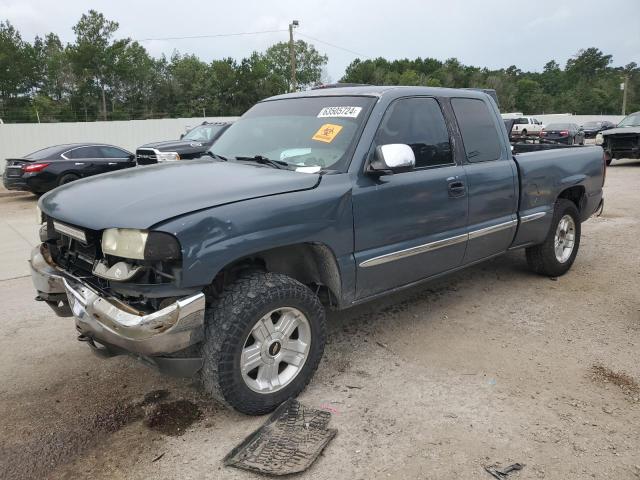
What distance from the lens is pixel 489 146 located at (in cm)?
441

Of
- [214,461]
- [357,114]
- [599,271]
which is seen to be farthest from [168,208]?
[599,271]

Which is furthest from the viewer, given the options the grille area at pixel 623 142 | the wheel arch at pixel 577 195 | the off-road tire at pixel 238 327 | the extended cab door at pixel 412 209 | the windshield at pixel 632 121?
the windshield at pixel 632 121

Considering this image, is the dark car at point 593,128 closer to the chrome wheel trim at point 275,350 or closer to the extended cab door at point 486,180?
the extended cab door at point 486,180

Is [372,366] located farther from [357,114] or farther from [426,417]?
[357,114]

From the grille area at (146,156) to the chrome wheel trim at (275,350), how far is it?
32.7ft

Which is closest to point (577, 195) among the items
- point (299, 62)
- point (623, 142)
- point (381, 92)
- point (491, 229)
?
point (491, 229)

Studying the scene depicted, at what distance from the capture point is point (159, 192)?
2863 mm

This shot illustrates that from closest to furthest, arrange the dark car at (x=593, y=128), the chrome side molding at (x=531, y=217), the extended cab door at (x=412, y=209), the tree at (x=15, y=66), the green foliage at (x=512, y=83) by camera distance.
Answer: the extended cab door at (x=412, y=209)
the chrome side molding at (x=531, y=217)
the dark car at (x=593, y=128)
the tree at (x=15, y=66)
the green foliage at (x=512, y=83)

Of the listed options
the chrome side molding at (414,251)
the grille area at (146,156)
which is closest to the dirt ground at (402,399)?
the chrome side molding at (414,251)

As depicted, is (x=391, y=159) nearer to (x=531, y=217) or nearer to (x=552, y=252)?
(x=531, y=217)

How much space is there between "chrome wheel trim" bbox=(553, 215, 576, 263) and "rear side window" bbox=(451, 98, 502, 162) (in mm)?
1412

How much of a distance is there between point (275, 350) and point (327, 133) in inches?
59.0

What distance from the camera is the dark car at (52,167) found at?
Answer: 1247 cm

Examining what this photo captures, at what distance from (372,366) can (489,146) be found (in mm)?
2130
